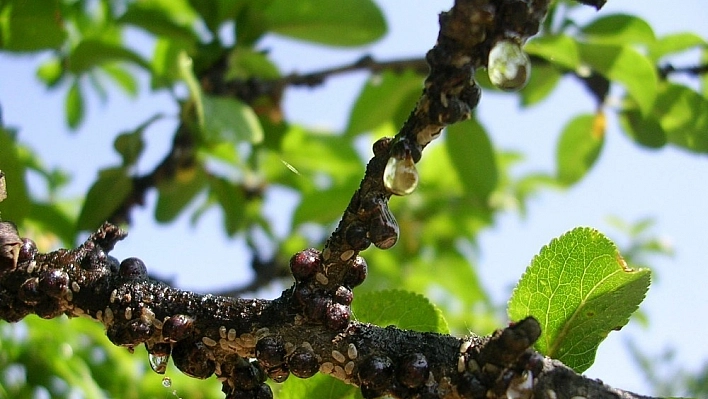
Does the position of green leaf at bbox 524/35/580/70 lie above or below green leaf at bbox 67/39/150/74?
below

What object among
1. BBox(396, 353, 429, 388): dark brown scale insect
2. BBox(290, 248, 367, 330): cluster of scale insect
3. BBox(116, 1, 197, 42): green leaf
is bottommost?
BBox(396, 353, 429, 388): dark brown scale insect

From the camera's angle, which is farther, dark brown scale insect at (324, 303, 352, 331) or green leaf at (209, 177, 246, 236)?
green leaf at (209, 177, 246, 236)

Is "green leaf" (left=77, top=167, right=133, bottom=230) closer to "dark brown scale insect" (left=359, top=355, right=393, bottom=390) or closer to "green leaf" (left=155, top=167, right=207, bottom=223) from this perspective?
"green leaf" (left=155, top=167, right=207, bottom=223)

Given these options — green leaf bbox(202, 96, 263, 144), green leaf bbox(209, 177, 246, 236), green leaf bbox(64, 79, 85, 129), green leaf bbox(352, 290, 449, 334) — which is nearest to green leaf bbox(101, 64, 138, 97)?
green leaf bbox(64, 79, 85, 129)

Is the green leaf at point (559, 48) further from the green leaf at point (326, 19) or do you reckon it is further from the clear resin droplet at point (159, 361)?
the clear resin droplet at point (159, 361)

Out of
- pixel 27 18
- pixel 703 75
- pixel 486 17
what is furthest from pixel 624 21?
pixel 27 18

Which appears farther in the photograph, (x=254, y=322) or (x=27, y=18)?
(x=27, y=18)

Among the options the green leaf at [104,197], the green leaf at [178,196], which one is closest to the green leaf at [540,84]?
the green leaf at [178,196]

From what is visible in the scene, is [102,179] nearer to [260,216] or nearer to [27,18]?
[27,18]
